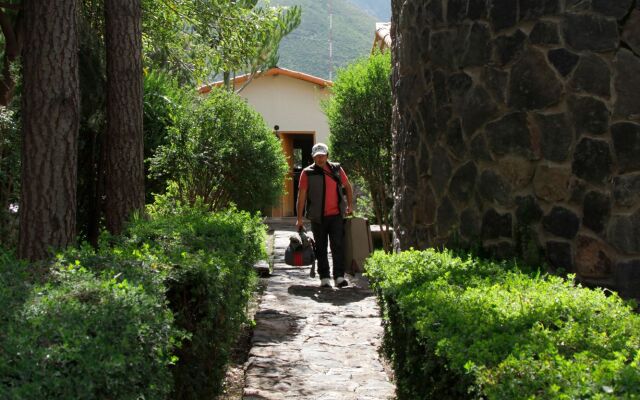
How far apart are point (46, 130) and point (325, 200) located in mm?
3740

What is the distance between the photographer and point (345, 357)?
6.65 metres

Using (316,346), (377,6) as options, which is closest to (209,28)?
(316,346)

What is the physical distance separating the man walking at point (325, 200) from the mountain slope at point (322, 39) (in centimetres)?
7360

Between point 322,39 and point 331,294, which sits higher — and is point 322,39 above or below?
above

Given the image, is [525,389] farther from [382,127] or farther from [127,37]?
[382,127]

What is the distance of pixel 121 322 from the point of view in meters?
2.99

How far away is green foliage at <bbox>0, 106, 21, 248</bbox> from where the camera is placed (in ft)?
29.5

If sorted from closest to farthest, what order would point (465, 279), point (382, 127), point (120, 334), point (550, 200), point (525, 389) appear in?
point (525, 389) < point (120, 334) < point (465, 279) < point (550, 200) < point (382, 127)

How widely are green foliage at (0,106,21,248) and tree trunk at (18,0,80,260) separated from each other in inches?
83.2

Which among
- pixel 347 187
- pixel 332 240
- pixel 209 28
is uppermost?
pixel 209 28

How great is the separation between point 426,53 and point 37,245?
12.3ft

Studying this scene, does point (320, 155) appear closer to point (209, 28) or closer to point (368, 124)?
point (368, 124)

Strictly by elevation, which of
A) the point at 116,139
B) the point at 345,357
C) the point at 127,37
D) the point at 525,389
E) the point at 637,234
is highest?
the point at 127,37

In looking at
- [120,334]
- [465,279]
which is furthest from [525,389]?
[465,279]
